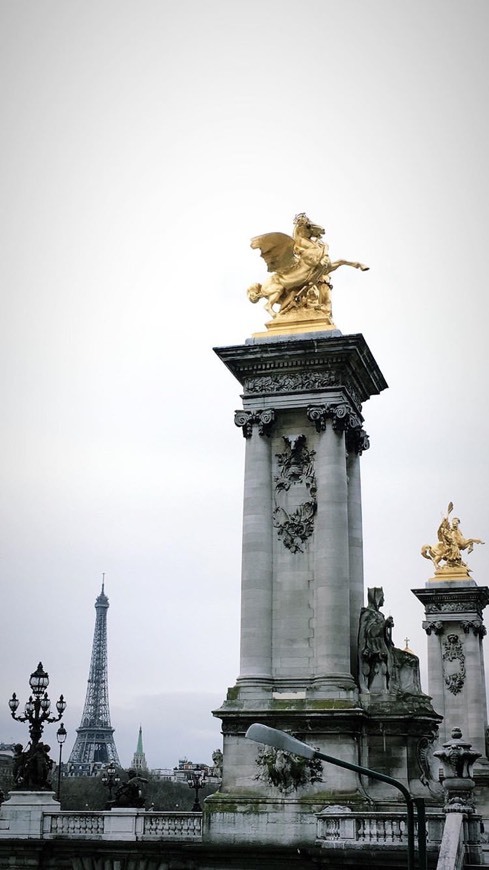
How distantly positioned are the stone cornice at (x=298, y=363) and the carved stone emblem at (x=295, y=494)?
1558 mm

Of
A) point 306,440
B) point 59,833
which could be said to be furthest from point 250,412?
point 59,833

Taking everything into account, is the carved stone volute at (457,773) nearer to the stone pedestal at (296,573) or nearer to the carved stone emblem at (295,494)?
the stone pedestal at (296,573)

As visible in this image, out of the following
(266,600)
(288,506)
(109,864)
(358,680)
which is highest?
(288,506)

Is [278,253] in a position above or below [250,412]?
above

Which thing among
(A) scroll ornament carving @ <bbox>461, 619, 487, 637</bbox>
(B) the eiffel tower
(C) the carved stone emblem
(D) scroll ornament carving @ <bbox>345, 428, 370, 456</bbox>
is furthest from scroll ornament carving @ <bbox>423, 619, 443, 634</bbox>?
(B) the eiffel tower

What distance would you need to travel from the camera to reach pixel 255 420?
110 ft

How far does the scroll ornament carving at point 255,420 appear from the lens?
33.2m

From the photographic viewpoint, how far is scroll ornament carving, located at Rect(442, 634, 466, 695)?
187ft

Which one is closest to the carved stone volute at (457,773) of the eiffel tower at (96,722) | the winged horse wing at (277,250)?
the winged horse wing at (277,250)

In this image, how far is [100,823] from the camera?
3100 centimetres

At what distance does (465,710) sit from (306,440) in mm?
27725

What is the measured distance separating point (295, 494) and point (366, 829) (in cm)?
978

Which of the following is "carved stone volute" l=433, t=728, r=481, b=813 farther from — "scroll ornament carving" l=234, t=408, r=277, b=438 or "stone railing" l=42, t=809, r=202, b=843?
"scroll ornament carving" l=234, t=408, r=277, b=438

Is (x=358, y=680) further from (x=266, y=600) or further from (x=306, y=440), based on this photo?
(x=306, y=440)
